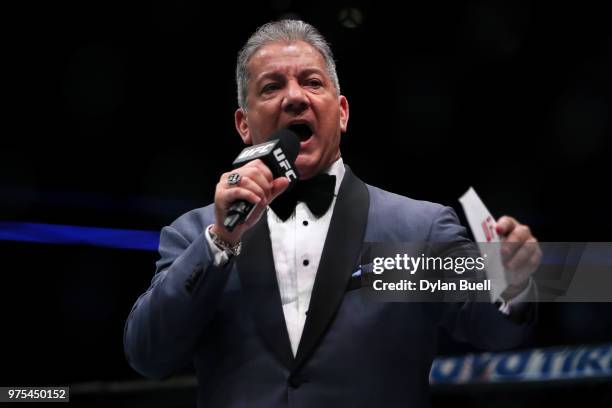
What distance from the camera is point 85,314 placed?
4176 mm

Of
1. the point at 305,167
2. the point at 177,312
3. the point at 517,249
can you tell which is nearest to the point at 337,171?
the point at 305,167

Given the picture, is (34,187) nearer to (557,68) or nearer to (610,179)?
(557,68)

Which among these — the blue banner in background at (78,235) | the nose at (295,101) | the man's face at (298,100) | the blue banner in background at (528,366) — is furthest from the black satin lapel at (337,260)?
the blue banner in background at (78,235)

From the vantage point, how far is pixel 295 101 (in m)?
1.72

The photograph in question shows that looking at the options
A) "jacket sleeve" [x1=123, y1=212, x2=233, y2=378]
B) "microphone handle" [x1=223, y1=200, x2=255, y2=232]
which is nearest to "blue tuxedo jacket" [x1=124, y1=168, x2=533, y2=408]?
"jacket sleeve" [x1=123, y1=212, x2=233, y2=378]

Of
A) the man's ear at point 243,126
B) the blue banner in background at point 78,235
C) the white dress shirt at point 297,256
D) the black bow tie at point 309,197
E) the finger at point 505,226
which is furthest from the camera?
the blue banner in background at point 78,235

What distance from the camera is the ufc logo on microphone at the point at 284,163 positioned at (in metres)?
1.42

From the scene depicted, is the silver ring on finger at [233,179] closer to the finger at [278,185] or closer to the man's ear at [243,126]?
the finger at [278,185]

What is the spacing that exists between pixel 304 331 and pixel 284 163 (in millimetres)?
372

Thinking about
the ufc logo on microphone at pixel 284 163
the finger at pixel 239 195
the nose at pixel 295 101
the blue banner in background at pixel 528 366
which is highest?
the nose at pixel 295 101

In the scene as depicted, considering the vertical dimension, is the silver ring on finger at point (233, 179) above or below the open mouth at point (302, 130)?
below

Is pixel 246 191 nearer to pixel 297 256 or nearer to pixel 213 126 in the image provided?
pixel 297 256

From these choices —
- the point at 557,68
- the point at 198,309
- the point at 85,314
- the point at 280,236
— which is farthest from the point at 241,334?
the point at 557,68

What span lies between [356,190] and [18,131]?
3.08 m
